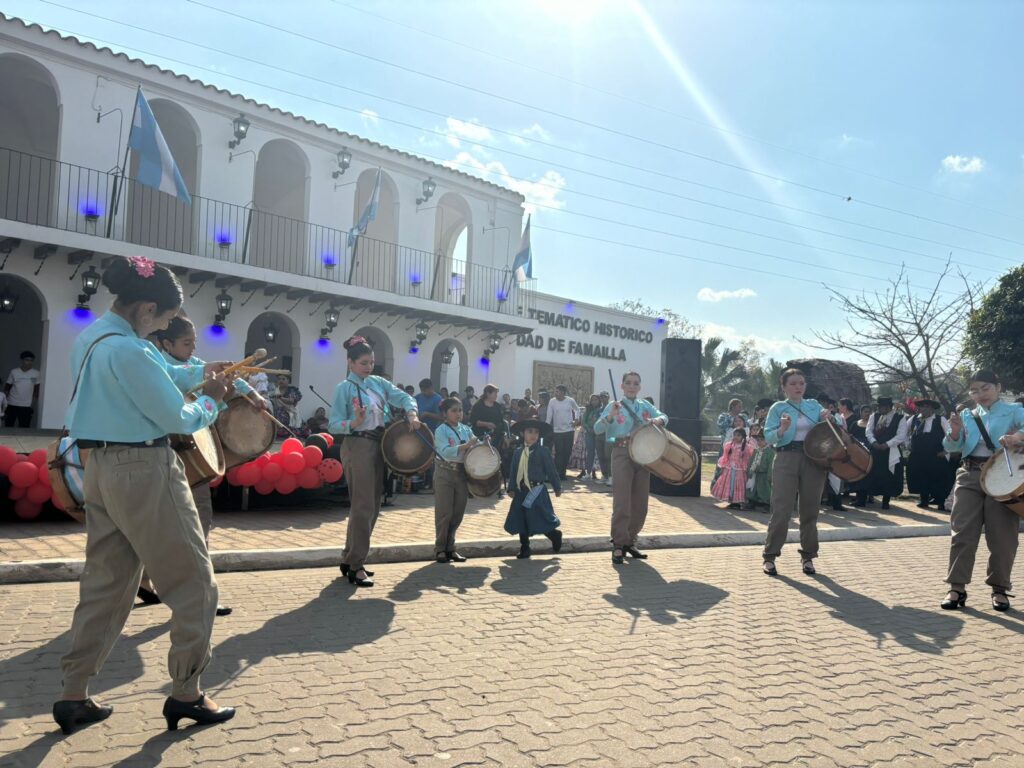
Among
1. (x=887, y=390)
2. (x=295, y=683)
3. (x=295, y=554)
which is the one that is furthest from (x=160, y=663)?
(x=887, y=390)

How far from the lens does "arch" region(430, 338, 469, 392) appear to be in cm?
2198

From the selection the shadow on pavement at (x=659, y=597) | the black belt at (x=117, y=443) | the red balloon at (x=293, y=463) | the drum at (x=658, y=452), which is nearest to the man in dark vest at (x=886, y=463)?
the drum at (x=658, y=452)

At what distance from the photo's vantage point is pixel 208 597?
10.8 feet

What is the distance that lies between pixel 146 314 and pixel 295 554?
164 inches

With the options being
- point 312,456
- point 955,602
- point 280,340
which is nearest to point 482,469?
point 312,456

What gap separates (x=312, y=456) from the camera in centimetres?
952

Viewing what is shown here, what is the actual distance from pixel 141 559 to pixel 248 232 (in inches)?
581

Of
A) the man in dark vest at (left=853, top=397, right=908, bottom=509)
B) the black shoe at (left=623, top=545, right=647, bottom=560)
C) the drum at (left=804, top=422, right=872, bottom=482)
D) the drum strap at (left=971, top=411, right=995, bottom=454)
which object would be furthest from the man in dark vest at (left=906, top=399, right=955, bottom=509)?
the black shoe at (left=623, top=545, right=647, bottom=560)

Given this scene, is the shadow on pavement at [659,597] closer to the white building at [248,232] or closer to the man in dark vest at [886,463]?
the man in dark vest at [886,463]

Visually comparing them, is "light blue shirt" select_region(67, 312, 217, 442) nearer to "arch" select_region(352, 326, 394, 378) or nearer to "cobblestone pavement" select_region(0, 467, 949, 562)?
"cobblestone pavement" select_region(0, 467, 949, 562)

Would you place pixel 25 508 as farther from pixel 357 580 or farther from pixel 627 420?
pixel 627 420

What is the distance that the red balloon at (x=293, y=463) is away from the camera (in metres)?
9.28

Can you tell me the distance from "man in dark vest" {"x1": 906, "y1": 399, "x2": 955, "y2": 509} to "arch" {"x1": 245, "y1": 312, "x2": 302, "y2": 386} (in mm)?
12981

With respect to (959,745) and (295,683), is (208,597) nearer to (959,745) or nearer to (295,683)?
(295,683)
